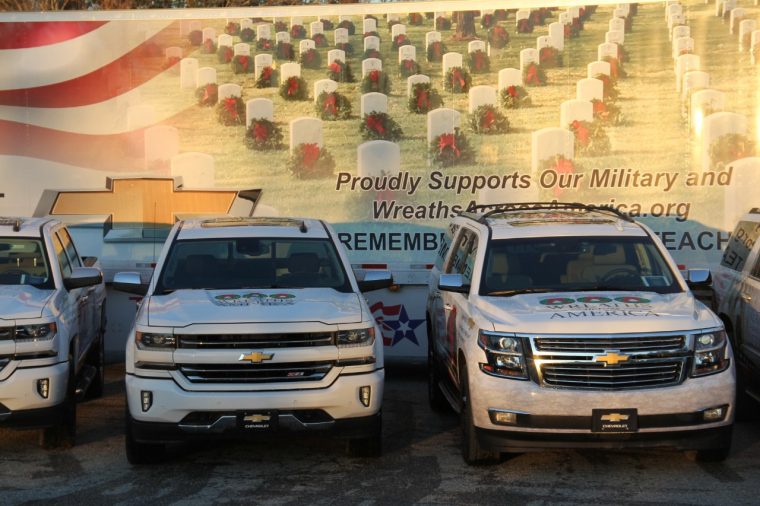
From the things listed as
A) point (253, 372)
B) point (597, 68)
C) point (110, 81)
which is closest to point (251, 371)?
point (253, 372)

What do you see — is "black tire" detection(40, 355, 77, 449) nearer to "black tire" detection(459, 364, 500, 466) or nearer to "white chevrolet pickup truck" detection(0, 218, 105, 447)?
"white chevrolet pickup truck" detection(0, 218, 105, 447)

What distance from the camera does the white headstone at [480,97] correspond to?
12.4 m

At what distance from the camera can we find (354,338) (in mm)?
8648

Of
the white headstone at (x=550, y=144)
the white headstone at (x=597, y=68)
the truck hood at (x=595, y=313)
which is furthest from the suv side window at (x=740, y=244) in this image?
the white headstone at (x=597, y=68)

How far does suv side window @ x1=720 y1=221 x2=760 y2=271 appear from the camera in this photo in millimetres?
10792

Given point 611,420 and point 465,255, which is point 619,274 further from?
point 611,420

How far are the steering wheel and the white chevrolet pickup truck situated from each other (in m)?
4.16

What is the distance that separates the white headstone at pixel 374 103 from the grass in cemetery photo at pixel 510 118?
0.21ft

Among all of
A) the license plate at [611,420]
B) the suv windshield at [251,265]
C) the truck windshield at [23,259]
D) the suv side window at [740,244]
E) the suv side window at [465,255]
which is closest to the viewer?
the license plate at [611,420]

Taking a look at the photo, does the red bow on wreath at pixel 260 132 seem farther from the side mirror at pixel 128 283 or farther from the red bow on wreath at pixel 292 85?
the side mirror at pixel 128 283

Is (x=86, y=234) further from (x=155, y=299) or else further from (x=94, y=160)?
Answer: (x=155, y=299)

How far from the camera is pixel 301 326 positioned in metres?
8.53

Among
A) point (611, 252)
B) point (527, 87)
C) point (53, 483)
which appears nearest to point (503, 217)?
point (611, 252)

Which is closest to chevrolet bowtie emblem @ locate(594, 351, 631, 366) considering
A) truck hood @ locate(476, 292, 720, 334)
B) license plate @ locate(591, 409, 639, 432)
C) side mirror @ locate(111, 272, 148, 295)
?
truck hood @ locate(476, 292, 720, 334)
